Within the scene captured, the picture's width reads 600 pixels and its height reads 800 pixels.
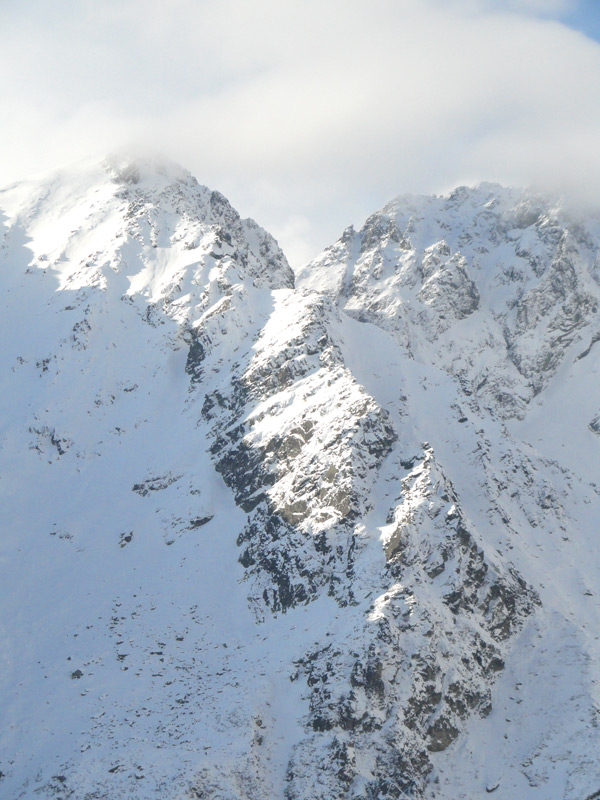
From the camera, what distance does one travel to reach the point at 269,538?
85.8 m

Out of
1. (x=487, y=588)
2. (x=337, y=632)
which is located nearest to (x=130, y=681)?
(x=337, y=632)

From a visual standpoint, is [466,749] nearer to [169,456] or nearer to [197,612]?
[197,612]

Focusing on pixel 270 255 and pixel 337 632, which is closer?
pixel 337 632

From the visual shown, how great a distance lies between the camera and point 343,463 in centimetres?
8575

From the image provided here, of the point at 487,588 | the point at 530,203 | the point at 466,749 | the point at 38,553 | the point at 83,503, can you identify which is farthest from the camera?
the point at 530,203

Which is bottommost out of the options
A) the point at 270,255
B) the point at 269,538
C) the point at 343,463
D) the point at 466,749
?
the point at 466,749

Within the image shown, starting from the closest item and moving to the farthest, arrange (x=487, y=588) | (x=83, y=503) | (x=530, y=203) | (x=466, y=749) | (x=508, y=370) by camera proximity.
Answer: (x=466, y=749), (x=487, y=588), (x=83, y=503), (x=508, y=370), (x=530, y=203)

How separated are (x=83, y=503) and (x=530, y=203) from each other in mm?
131748

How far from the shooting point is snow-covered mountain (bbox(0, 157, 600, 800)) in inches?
2682

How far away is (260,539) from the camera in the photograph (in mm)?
86562

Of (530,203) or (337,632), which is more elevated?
(530,203)

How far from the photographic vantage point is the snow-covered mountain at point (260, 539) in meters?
68.1

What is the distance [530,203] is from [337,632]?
462ft

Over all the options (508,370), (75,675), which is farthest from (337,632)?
(508,370)
